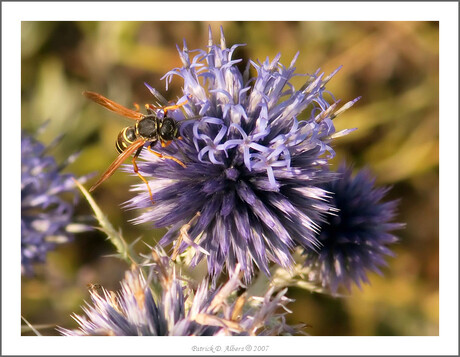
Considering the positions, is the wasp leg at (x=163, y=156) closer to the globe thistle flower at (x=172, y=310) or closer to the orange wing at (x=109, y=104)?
the orange wing at (x=109, y=104)

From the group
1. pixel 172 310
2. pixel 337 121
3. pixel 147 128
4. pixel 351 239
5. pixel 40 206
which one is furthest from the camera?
pixel 337 121

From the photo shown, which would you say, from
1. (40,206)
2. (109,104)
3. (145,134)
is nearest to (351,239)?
(145,134)

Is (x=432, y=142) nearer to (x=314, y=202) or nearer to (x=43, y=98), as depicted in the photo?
(x=314, y=202)

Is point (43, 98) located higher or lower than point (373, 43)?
lower

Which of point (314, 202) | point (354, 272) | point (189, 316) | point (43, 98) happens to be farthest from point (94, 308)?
point (43, 98)

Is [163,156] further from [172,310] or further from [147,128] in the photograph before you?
[172,310]

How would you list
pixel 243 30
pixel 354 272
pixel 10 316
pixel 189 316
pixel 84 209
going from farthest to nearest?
pixel 84 209, pixel 243 30, pixel 354 272, pixel 10 316, pixel 189 316
